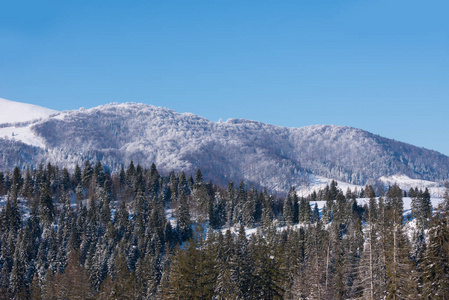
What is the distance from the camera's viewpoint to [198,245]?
64500 millimetres

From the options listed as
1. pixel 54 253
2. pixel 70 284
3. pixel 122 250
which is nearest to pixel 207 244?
pixel 70 284

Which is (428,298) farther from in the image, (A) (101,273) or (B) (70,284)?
(A) (101,273)

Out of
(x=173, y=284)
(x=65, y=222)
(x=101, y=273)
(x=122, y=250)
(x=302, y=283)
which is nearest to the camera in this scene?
(x=173, y=284)

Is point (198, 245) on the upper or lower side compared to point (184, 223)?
upper

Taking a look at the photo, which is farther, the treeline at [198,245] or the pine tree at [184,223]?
the pine tree at [184,223]

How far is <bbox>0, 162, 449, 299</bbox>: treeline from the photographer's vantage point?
47.4m

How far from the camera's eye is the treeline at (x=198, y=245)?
47.4m

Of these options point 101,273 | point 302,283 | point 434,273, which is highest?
point 434,273

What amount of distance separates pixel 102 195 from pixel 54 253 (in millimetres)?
42139

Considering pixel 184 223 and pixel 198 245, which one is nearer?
pixel 198 245

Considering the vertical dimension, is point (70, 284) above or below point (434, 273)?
below

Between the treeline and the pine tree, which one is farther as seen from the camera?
the pine tree

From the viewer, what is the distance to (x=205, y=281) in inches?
2219

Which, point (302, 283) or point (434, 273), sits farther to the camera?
point (302, 283)
